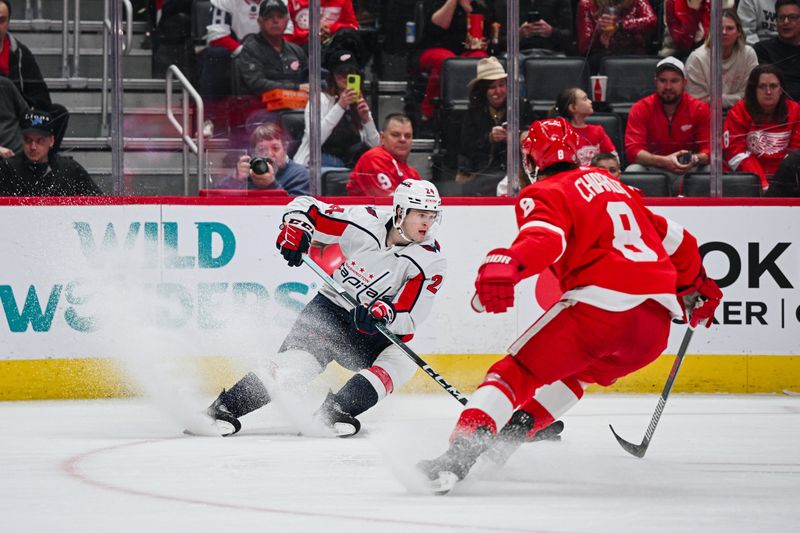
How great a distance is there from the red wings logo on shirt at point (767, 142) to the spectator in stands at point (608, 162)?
2.44ft

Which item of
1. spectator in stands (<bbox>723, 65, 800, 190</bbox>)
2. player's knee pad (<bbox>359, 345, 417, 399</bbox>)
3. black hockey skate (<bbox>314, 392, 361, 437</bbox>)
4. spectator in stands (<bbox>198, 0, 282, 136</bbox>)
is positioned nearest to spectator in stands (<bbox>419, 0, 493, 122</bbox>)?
spectator in stands (<bbox>198, 0, 282, 136</bbox>)

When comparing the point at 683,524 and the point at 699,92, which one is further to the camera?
the point at 699,92

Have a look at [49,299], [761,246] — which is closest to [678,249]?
[761,246]

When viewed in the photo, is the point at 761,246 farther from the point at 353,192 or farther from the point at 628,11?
the point at 353,192

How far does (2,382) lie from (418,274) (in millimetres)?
2462

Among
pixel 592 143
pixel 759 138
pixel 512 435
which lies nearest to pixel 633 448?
pixel 512 435

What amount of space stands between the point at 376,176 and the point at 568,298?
3093 mm

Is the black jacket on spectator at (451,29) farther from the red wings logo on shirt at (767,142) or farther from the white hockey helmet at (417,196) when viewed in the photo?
the white hockey helmet at (417,196)

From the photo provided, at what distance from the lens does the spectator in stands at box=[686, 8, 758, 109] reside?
282 inches

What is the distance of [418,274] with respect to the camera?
543cm

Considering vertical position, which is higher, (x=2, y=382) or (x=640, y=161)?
(x=640, y=161)

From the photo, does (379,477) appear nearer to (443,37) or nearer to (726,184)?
(443,37)

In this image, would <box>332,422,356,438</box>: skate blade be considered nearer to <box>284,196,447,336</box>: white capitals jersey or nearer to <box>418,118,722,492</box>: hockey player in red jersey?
<box>284,196,447,336</box>: white capitals jersey

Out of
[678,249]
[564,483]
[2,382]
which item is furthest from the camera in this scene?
[2,382]
